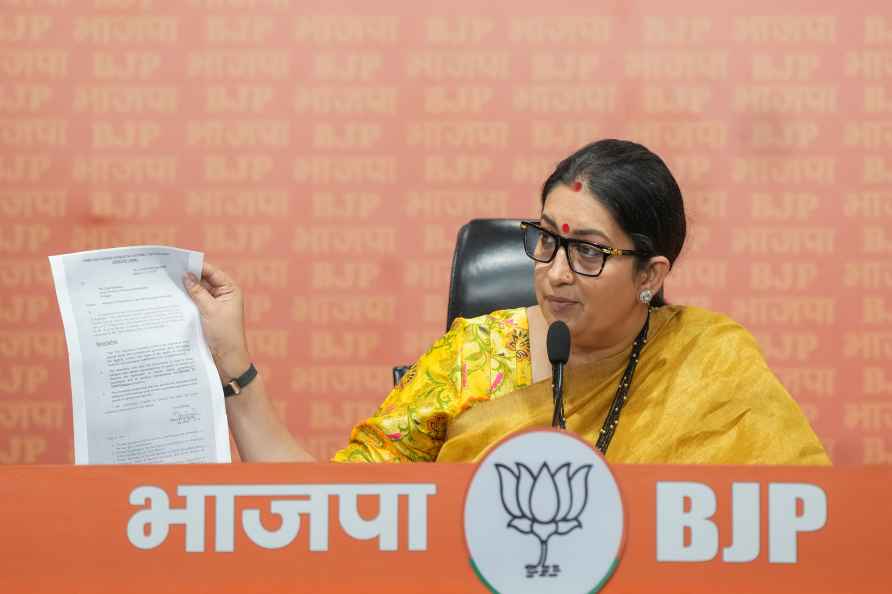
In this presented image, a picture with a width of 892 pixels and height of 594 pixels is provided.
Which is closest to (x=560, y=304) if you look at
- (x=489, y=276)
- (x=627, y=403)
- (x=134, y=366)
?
(x=627, y=403)

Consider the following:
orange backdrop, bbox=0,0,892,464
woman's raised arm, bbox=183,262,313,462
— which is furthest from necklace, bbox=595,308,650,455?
orange backdrop, bbox=0,0,892,464

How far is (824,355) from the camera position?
8.21ft

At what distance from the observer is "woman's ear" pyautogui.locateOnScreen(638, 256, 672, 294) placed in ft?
4.72

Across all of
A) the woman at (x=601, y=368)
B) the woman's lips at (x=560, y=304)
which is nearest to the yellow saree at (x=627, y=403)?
the woman at (x=601, y=368)

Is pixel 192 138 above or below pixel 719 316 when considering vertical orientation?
above

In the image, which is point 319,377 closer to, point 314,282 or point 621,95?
point 314,282

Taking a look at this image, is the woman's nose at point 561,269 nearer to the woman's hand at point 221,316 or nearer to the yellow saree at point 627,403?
the yellow saree at point 627,403

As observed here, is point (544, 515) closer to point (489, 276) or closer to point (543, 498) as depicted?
point (543, 498)

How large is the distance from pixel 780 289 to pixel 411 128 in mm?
947

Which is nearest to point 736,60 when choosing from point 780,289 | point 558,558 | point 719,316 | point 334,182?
point 780,289

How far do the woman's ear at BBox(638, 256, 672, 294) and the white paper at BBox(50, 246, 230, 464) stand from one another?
58 centimetres

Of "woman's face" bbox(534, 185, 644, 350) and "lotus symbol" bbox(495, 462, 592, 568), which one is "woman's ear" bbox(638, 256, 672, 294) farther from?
"lotus symbol" bbox(495, 462, 592, 568)

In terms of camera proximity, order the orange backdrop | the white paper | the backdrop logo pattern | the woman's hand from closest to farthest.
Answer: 1. the backdrop logo pattern
2. the white paper
3. the woman's hand
4. the orange backdrop

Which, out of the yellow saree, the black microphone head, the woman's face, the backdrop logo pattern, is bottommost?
the yellow saree
